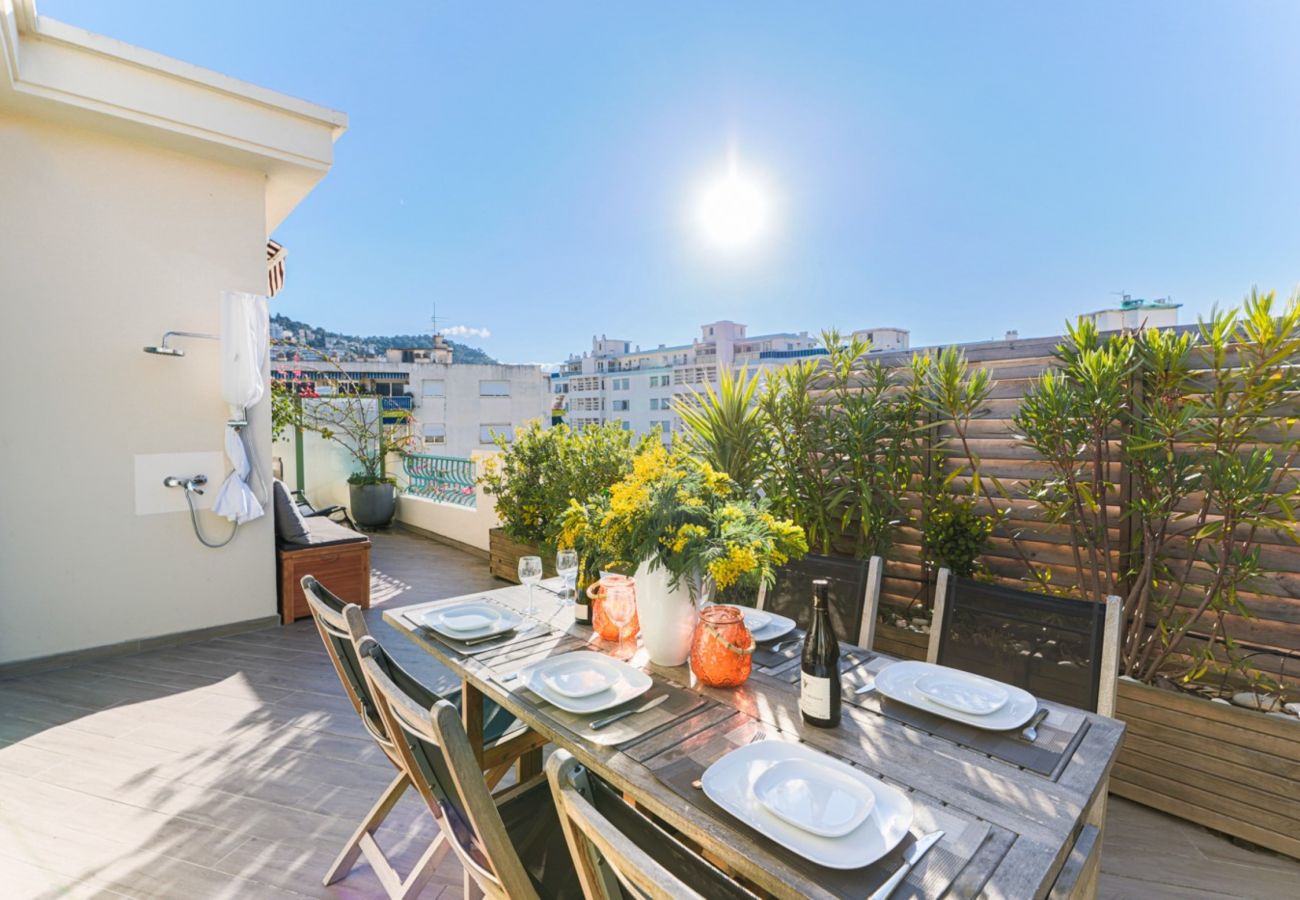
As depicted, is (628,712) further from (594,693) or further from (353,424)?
(353,424)

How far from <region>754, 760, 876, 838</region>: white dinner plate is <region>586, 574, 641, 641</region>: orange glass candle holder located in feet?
2.12

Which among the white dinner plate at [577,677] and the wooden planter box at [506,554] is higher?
Result: the white dinner plate at [577,677]

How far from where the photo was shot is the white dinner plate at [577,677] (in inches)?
54.0

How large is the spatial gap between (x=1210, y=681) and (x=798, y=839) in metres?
2.44

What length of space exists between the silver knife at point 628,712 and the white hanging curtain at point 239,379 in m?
3.40

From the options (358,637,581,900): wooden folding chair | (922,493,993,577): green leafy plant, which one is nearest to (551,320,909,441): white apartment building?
(922,493,993,577): green leafy plant

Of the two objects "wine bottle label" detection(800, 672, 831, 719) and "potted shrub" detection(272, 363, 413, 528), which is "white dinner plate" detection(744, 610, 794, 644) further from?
"potted shrub" detection(272, 363, 413, 528)

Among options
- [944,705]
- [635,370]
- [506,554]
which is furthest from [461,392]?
[944,705]

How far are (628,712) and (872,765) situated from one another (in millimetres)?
494

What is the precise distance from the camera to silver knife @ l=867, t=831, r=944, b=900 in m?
0.84

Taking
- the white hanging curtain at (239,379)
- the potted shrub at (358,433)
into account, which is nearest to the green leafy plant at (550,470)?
the white hanging curtain at (239,379)

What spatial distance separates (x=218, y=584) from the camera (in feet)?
12.5

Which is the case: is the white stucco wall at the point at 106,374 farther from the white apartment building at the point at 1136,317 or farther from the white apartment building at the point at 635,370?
the white apartment building at the point at 635,370

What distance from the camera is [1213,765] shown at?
82.3 inches
